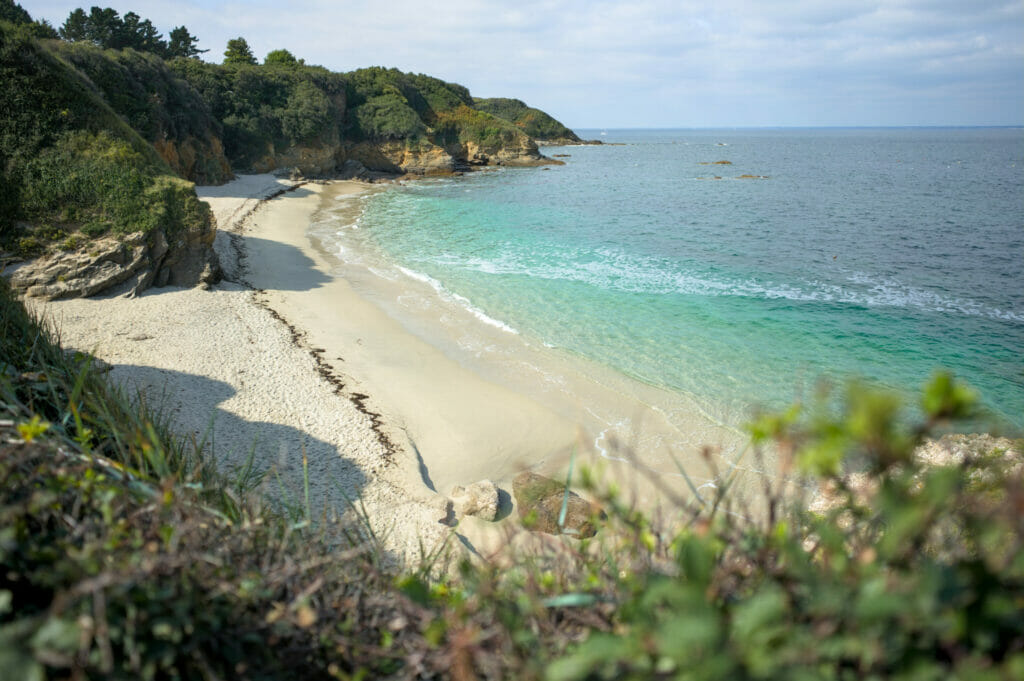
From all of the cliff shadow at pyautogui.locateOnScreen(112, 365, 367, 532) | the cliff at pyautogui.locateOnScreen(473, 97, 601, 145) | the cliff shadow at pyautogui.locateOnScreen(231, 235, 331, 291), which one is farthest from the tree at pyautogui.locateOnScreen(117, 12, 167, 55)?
the cliff at pyautogui.locateOnScreen(473, 97, 601, 145)

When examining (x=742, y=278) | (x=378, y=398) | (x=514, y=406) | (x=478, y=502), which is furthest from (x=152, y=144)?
(x=478, y=502)

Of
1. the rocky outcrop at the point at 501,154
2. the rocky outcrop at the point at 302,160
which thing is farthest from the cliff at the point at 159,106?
the rocky outcrop at the point at 501,154

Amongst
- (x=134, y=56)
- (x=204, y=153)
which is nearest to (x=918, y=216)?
(x=204, y=153)

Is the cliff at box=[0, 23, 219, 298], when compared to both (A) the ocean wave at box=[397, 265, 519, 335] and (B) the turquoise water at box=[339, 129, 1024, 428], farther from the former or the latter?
(B) the turquoise water at box=[339, 129, 1024, 428]

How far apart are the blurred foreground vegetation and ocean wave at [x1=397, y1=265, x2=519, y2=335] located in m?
12.7

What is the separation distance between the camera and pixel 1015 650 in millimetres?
1322

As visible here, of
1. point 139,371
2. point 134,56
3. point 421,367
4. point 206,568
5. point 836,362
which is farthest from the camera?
point 134,56

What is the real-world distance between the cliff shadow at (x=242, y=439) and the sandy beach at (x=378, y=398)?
3 centimetres

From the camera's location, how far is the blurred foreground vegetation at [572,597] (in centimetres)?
127

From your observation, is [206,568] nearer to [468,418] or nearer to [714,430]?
[468,418]

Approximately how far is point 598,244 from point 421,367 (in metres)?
16.2

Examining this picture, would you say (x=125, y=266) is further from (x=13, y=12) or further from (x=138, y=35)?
(x=138, y=35)

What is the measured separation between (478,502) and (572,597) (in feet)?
21.4

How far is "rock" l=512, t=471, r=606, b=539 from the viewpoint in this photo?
7827 mm
